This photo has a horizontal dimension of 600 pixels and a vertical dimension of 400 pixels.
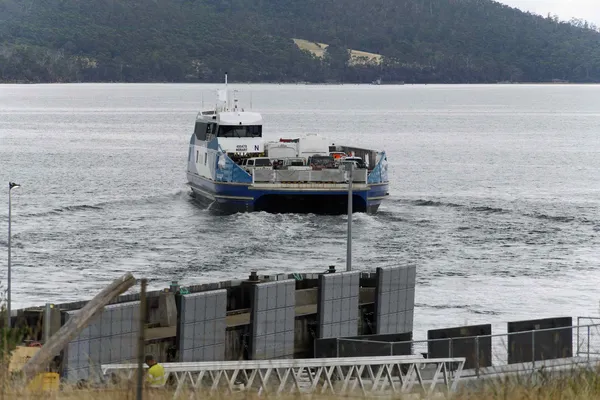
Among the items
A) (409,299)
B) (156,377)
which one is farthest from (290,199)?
(156,377)

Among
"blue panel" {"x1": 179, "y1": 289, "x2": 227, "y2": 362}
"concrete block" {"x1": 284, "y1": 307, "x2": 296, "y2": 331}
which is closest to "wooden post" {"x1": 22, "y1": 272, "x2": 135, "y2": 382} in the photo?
"blue panel" {"x1": 179, "y1": 289, "x2": 227, "y2": 362}

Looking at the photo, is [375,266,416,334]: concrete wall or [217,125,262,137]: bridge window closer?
[375,266,416,334]: concrete wall

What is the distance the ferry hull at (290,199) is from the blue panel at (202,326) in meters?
29.8

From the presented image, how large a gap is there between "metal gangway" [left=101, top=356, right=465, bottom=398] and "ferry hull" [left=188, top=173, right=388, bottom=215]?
33560 mm

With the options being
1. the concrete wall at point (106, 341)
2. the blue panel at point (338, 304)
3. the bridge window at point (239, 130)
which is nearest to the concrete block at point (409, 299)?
the blue panel at point (338, 304)

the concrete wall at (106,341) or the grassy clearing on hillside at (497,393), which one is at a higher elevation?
the grassy clearing on hillside at (497,393)

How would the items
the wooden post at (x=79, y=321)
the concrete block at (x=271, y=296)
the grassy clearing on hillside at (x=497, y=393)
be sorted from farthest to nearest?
the concrete block at (x=271, y=296), the grassy clearing on hillside at (x=497, y=393), the wooden post at (x=79, y=321)

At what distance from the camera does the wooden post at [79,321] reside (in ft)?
40.8

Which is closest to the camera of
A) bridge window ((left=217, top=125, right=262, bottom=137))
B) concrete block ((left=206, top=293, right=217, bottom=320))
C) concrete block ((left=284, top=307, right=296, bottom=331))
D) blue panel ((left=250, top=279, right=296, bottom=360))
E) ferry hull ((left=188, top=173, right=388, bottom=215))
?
concrete block ((left=206, top=293, right=217, bottom=320))

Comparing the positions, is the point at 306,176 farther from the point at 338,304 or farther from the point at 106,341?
the point at 106,341

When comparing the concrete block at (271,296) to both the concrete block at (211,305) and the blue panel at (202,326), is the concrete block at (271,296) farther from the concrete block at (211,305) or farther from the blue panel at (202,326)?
the concrete block at (211,305)

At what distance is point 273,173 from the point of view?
53.9 meters

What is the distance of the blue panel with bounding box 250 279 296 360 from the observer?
80.3 ft

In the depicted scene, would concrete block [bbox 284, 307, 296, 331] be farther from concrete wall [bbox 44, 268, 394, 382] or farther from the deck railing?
the deck railing
